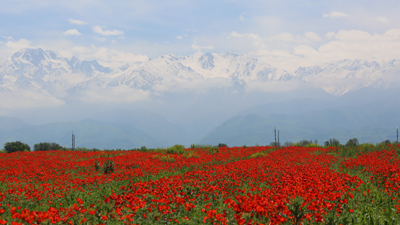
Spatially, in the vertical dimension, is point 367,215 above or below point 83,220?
below

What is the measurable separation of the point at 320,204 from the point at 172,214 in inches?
157

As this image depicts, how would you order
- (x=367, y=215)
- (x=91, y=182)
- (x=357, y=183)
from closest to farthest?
(x=367, y=215), (x=357, y=183), (x=91, y=182)

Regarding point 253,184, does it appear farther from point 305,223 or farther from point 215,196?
point 305,223

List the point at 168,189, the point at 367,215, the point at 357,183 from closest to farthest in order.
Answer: the point at 367,215 → the point at 168,189 → the point at 357,183

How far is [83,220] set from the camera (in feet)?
20.7

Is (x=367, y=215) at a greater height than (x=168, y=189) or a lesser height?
lesser

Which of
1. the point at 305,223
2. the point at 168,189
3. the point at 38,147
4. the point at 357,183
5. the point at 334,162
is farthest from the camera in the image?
the point at 38,147

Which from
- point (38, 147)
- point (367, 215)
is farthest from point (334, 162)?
point (38, 147)

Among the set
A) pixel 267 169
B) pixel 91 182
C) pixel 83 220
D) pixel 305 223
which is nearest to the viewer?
pixel 83 220

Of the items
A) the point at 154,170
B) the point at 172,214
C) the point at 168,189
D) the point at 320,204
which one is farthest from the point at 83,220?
the point at 154,170

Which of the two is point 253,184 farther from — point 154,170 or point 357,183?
point 154,170

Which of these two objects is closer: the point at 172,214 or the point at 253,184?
the point at 172,214

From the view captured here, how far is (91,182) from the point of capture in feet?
38.9

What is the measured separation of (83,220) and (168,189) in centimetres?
344
